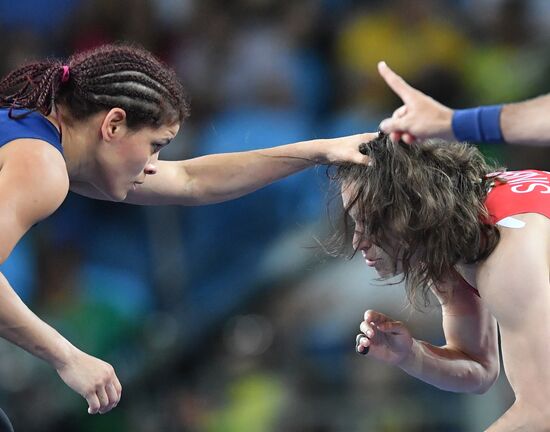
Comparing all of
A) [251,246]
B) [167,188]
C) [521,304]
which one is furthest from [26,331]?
[251,246]

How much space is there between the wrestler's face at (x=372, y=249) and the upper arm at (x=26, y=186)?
844 millimetres

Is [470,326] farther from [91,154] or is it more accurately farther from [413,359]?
[91,154]

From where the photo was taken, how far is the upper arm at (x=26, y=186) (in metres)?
2.54

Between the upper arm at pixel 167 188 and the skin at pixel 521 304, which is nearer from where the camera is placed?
the skin at pixel 521 304

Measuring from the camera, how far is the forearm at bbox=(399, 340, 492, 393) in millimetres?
3178

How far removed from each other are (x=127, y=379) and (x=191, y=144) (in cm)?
138

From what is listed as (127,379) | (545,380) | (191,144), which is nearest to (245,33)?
(191,144)

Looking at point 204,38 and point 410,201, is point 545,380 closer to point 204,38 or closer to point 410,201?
point 410,201

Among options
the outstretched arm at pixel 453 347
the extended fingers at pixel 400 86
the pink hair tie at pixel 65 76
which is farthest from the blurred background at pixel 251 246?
the pink hair tie at pixel 65 76

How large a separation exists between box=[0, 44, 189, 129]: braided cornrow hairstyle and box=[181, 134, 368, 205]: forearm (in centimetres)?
40

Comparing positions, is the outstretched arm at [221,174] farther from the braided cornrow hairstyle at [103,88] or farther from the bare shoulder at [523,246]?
the bare shoulder at [523,246]

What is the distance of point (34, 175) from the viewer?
2605 mm

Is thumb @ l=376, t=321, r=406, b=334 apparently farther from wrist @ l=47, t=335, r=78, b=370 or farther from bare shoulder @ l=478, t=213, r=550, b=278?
wrist @ l=47, t=335, r=78, b=370

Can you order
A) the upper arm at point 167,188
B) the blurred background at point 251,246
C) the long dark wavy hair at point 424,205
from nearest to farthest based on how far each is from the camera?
1. the long dark wavy hair at point 424,205
2. the upper arm at point 167,188
3. the blurred background at point 251,246
